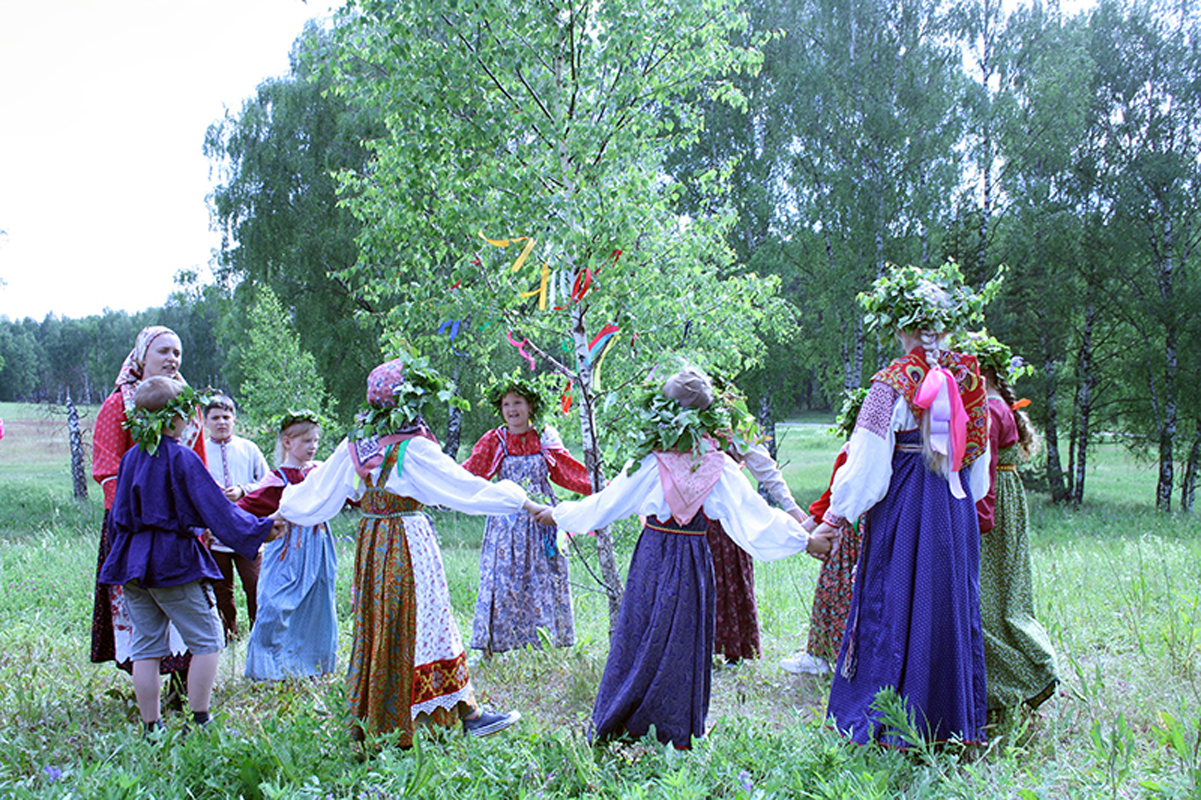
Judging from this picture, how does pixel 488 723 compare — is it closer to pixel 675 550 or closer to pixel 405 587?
pixel 405 587

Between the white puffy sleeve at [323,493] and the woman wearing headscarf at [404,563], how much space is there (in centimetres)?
6

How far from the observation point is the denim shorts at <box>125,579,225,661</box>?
12.6ft

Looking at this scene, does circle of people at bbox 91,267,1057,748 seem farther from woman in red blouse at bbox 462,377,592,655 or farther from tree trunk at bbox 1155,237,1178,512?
tree trunk at bbox 1155,237,1178,512

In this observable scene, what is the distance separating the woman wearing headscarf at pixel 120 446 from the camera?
407 cm

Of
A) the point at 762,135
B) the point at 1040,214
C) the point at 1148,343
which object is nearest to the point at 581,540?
the point at 762,135

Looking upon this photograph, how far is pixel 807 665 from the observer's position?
4.89 m

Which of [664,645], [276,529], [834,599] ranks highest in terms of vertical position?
[276,529]

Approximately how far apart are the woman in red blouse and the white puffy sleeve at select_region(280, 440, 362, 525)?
1794 millimetres

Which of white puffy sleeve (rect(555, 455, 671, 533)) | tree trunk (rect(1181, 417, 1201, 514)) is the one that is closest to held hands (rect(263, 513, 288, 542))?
white puffy sleeve (rect(555, 455, 671, 533))

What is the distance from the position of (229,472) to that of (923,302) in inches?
194

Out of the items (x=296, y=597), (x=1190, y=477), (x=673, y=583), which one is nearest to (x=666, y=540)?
(x=673, y=583)

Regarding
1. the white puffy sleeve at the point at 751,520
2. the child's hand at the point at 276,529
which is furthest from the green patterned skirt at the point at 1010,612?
the child's hand at the point at 276,529

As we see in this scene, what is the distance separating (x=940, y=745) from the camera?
3.44 meters

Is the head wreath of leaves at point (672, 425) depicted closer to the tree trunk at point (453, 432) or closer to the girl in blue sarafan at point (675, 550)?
the girl in blue sarafan at point (675, 550)
